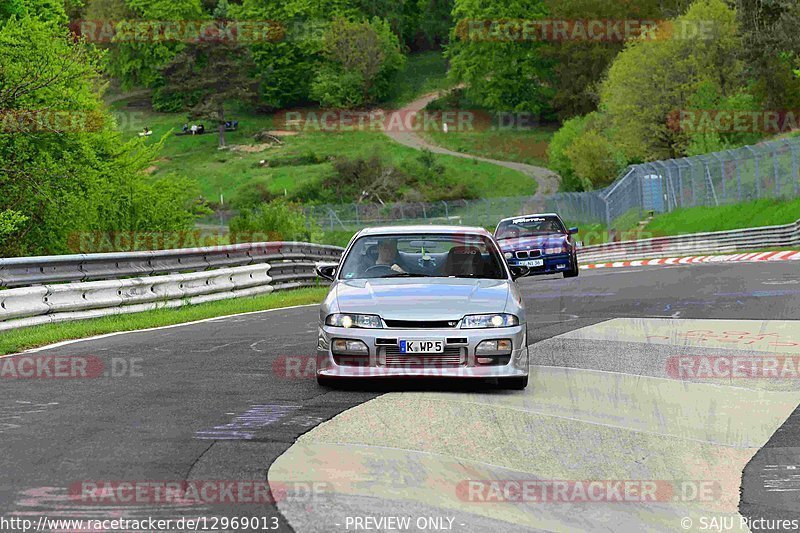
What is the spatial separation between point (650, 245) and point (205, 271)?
29.4 meters

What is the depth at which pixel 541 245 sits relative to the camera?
1162 inches

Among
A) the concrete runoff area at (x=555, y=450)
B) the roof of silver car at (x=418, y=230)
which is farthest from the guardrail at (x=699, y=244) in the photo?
the concrete runoff area at (x=555, y=450)

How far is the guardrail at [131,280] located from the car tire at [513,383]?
719 centimetres

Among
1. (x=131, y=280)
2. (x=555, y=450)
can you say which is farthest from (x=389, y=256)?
(x=131, y=280)

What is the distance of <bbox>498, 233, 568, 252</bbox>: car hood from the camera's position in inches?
1161

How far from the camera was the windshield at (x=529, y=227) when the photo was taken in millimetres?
29984

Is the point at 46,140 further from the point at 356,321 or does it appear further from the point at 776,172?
the point at 776,172

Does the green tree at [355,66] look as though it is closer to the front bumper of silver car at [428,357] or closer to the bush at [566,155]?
the bush at [566,155]

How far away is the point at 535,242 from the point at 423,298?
19236 mm

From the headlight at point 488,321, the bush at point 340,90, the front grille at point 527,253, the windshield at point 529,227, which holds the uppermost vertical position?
the headlight at point 488,321

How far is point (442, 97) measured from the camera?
136 meters

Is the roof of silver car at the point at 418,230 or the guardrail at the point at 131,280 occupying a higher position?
the roof of silver car at the point at 418,230

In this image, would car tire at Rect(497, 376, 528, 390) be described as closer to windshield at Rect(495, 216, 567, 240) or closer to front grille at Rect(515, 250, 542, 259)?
front grille at Rect(515, 250, 542, 259)

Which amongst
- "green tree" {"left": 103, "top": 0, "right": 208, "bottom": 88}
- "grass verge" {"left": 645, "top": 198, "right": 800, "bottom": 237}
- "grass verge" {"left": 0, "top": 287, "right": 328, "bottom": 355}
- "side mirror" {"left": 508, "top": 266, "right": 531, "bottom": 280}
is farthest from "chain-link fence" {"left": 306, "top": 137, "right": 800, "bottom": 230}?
"green tree" {"left": 103, "top": 0, "right": 208, "bottom": 88}
